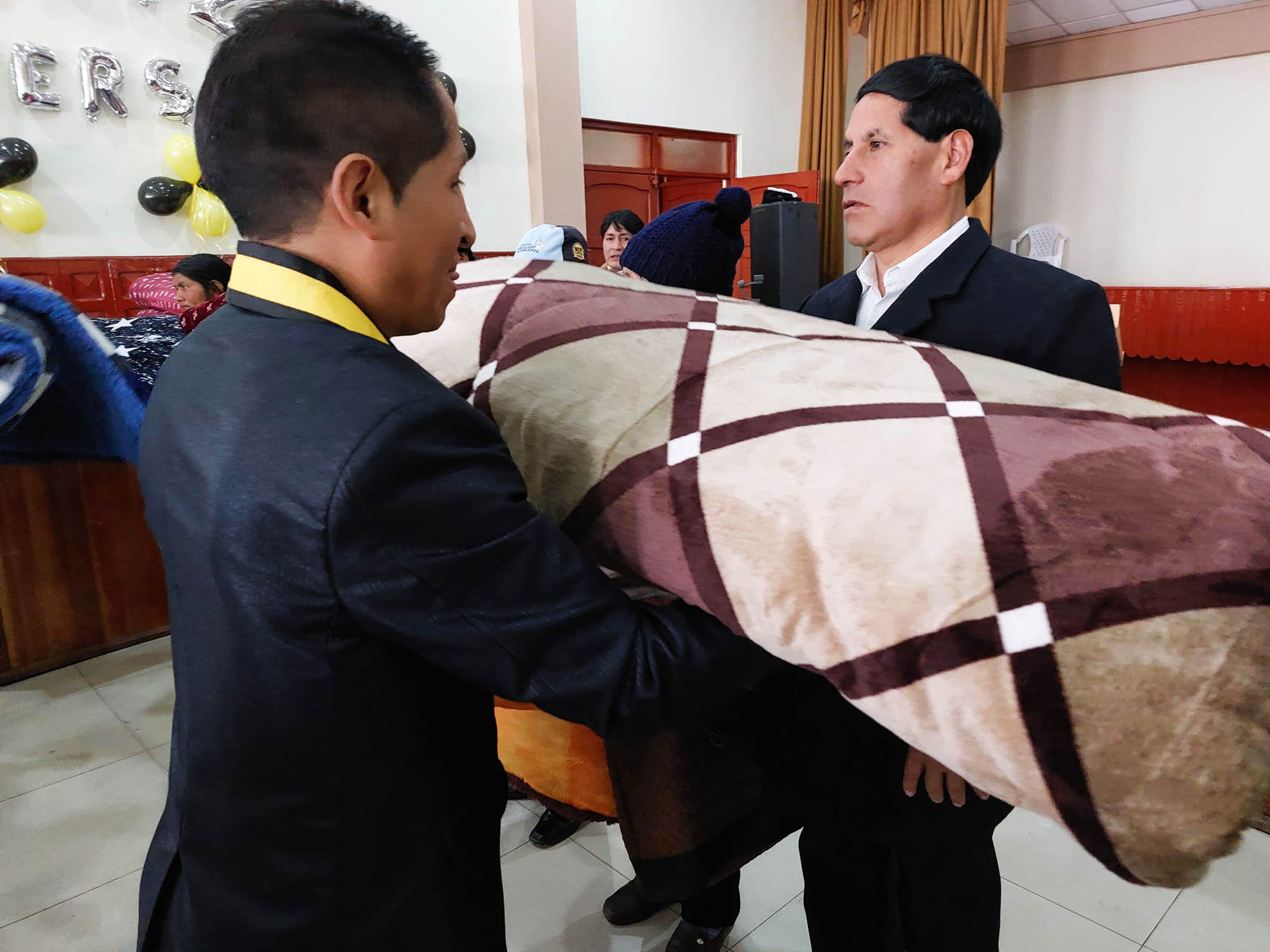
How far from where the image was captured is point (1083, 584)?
50 centimetres

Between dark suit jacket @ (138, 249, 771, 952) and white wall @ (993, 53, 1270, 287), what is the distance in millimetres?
7093

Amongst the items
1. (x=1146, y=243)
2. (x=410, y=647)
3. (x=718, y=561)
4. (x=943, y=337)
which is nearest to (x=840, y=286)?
(x=943, y=337)

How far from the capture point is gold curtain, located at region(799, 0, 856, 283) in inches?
252

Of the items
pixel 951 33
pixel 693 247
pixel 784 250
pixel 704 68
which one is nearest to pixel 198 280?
pixel 693 247


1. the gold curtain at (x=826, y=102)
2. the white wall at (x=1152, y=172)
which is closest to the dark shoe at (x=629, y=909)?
the gold curtain at (x=826, y=102)

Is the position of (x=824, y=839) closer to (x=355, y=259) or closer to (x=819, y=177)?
(x=355, y=259)

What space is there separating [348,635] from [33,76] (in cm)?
421

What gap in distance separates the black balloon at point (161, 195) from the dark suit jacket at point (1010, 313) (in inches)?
156

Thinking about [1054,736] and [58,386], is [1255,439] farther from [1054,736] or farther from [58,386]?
[58,386]

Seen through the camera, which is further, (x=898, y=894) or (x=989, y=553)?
(x=898, y=894)

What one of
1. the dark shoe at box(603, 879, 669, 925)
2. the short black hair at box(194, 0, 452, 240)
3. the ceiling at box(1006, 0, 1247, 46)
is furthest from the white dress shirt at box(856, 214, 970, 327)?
the ceiling at box(1006, 0, 1247, 46)

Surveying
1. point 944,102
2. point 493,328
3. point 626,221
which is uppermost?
point 944,102

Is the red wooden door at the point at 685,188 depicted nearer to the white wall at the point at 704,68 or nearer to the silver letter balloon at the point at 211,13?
the white wall at the point at 704,68

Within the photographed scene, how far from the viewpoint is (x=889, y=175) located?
1.09 meters
